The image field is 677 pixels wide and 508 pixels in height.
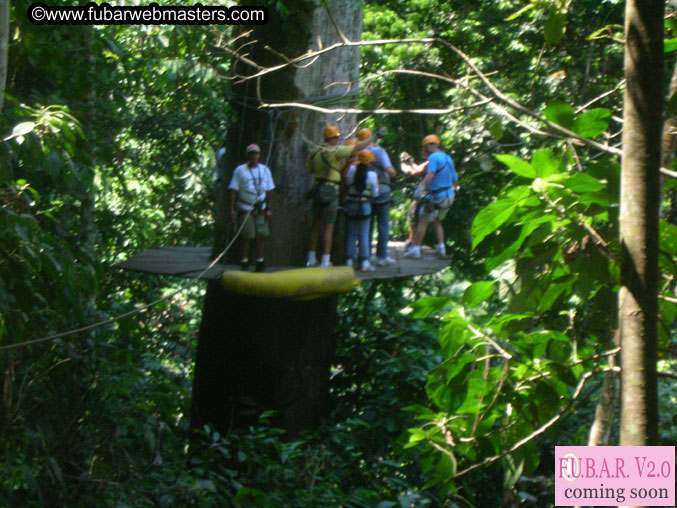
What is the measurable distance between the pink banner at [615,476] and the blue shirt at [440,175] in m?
5.09

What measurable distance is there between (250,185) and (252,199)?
0.37 feet

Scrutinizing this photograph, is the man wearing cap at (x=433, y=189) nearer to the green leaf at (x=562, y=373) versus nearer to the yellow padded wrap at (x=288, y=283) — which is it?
the yellow padded wrap at (x=288, y=283)

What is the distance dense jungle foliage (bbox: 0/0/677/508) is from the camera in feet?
6.49

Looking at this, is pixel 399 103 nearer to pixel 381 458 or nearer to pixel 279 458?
pixel 381 458

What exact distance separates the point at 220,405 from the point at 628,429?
583cm

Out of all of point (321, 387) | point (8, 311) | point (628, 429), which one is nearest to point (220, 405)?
point (321, 387)

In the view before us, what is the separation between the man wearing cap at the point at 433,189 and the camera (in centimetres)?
698

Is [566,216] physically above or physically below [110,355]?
above

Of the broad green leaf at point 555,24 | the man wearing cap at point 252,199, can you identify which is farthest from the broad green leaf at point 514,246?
the man wearing cap at point 252,199

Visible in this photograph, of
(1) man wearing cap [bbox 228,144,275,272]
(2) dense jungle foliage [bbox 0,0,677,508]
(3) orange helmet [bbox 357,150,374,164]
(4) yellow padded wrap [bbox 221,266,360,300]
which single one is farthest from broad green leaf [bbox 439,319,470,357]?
(3) orange helmet [bbox 357,150,374,164]

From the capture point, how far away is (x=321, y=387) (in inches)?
283

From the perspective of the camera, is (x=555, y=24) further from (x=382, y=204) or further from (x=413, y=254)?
(x=413, y=254)

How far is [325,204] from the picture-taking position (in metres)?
6.35

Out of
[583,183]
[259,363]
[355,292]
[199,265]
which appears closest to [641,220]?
[583,183]
